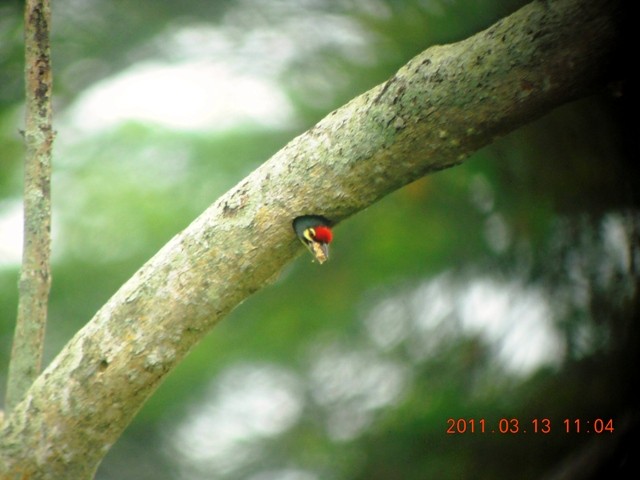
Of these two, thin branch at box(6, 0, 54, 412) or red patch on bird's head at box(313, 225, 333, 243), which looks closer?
red patch on bird's head at box(313, 225, 333, 243)


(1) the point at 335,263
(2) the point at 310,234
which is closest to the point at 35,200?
(2) the point at 310,234

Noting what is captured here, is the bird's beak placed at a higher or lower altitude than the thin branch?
lower

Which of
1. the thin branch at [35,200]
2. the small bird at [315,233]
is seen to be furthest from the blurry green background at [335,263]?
the small bird at [315,233]

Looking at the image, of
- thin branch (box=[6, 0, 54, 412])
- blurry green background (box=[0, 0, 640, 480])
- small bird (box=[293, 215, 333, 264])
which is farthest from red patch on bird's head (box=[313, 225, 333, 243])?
blurry green background (box=[0, 0, 640, 480])

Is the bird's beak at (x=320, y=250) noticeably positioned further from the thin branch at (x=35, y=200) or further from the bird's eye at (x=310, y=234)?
the thin branch at (x=35, y=200)

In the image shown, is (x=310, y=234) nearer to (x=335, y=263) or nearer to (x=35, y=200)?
(x=35, y=200)

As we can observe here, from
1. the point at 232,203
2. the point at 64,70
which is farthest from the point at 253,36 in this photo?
the point at 232,203

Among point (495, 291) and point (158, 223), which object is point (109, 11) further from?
point (495, 291)

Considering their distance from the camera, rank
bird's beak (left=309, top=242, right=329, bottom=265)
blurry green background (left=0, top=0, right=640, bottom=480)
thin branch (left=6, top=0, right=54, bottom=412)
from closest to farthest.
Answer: bird's beak (left=309, top=242, right=329, bottom=265) < thin branch (left=6, top=0, right=54, bottom=412) < blurry green background (left=0, top=0, right=640, bottom=480)

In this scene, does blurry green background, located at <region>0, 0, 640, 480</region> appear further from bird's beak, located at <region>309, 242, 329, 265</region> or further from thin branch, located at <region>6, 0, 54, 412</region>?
bird's beak, located at <region>309, 242, 329, 265</region>
